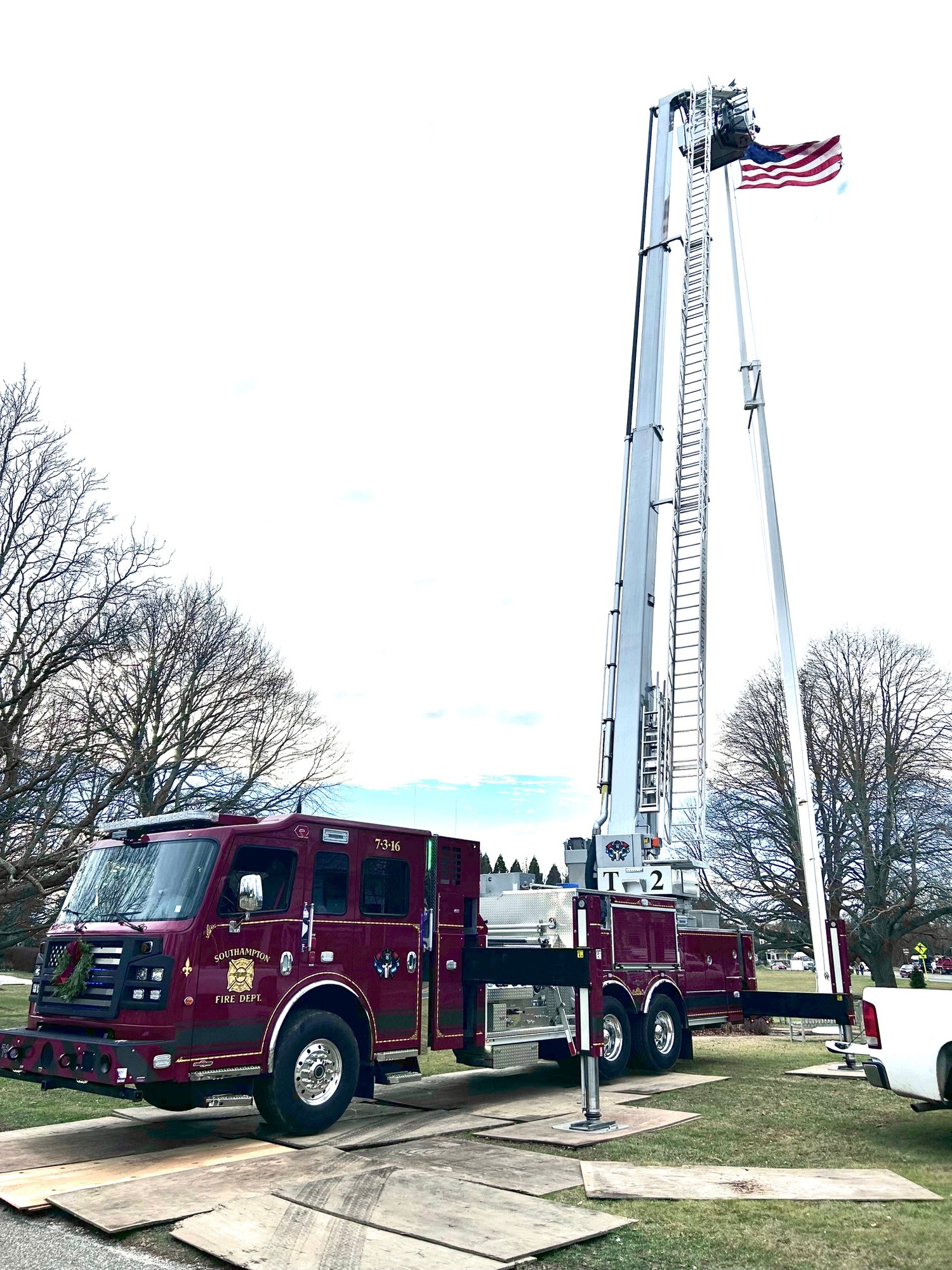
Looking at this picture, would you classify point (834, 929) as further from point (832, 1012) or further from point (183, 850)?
point (183, 850)

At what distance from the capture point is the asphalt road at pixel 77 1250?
570 centimetres

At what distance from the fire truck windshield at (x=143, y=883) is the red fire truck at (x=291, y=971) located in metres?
0.02

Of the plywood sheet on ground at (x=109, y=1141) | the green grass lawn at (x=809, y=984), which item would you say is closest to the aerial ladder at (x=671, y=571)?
the plywood sheet on ground at (x=109, y=1141)

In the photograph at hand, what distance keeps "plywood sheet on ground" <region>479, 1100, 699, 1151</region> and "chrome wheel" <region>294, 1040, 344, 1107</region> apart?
1.46m

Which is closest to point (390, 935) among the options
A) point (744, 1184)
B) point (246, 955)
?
point (246, 955)

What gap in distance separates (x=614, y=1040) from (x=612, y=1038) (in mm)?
71

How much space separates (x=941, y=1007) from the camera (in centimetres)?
815

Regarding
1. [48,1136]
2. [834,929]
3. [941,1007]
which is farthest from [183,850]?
[834,929]

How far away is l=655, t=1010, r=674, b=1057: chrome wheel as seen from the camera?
43.1 ft

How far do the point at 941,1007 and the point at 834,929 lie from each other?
592 cm

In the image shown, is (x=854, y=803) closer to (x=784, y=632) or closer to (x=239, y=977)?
(x=784, y=632)

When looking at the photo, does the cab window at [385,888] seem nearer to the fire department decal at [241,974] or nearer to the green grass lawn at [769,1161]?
the fire department decal at [241,974]

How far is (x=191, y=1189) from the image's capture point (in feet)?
23.9

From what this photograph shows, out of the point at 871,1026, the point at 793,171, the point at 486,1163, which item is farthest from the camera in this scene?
the point at 793,171
